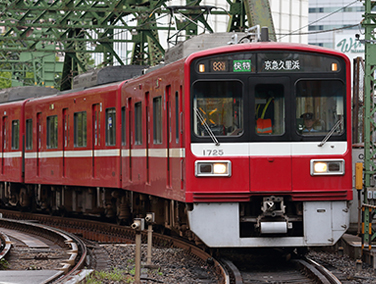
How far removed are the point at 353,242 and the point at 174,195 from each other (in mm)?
2777

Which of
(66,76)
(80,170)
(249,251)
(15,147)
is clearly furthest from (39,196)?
(66,76)

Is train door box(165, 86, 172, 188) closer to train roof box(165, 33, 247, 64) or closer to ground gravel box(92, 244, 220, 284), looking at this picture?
train roof box(165, 33, 247, 64)

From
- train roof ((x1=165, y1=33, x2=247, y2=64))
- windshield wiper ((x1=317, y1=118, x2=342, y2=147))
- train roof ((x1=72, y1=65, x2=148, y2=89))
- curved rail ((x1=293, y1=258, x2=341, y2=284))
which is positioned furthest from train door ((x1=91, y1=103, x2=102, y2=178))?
windshield wiper ((x1=317, y1=118, x2=342, y2=147))

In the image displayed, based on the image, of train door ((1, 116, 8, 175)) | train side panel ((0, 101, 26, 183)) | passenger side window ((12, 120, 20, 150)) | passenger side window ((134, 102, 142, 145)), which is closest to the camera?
passenger side window ((134, 102, 142, 145))

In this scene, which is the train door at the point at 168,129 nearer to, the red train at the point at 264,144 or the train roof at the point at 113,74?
the red train at the point at 264,144

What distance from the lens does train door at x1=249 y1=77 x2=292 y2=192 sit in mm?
9500

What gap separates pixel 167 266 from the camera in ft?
32.7

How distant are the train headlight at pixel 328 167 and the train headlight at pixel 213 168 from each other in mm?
1059

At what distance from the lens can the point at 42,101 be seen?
61.8 ft

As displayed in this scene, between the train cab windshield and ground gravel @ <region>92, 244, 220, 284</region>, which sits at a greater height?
the train cab windshield

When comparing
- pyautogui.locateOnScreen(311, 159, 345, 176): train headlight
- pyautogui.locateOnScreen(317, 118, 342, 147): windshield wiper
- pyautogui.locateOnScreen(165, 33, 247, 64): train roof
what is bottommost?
pyautogui.locateOnScreen(311, 159, 345, 176): train headlight

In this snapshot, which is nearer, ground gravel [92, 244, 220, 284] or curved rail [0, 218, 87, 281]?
ground gravel [92, 244, 220, 284]

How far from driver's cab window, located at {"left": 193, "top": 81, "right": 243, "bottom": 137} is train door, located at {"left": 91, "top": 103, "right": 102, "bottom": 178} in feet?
21.2

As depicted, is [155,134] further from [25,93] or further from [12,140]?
[25,93]
